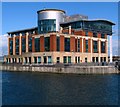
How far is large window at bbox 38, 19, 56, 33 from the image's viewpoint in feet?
445

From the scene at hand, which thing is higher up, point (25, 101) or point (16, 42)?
point (16, 42)

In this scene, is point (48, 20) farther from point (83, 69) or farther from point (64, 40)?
point (83, 69)

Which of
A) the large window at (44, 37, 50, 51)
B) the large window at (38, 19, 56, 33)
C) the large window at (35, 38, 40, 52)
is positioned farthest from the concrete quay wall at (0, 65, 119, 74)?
the large window at (38, 19, 56, 33)

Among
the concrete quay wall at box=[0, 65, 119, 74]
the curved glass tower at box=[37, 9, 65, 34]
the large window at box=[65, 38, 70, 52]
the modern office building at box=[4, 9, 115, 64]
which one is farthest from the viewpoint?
the curved glass tower at box=[37, 9, 65, 34]

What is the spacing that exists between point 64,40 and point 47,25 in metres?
13.0

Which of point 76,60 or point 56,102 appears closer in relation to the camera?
point 56,102

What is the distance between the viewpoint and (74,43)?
441 feet

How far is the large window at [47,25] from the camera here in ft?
445

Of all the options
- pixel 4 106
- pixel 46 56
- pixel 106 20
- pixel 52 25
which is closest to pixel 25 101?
pixel 4 106

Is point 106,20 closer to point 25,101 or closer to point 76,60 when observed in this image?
point 76,60

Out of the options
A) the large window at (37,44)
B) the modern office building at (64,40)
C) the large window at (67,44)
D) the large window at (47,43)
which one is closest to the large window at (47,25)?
the modern office building at (64,40)

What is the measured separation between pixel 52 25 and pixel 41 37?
9583 millimetres

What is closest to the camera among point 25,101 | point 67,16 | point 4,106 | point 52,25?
point 4,106

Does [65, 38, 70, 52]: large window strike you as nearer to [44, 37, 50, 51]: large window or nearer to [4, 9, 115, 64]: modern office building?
[4, 9, 115, 64]: modern office building
